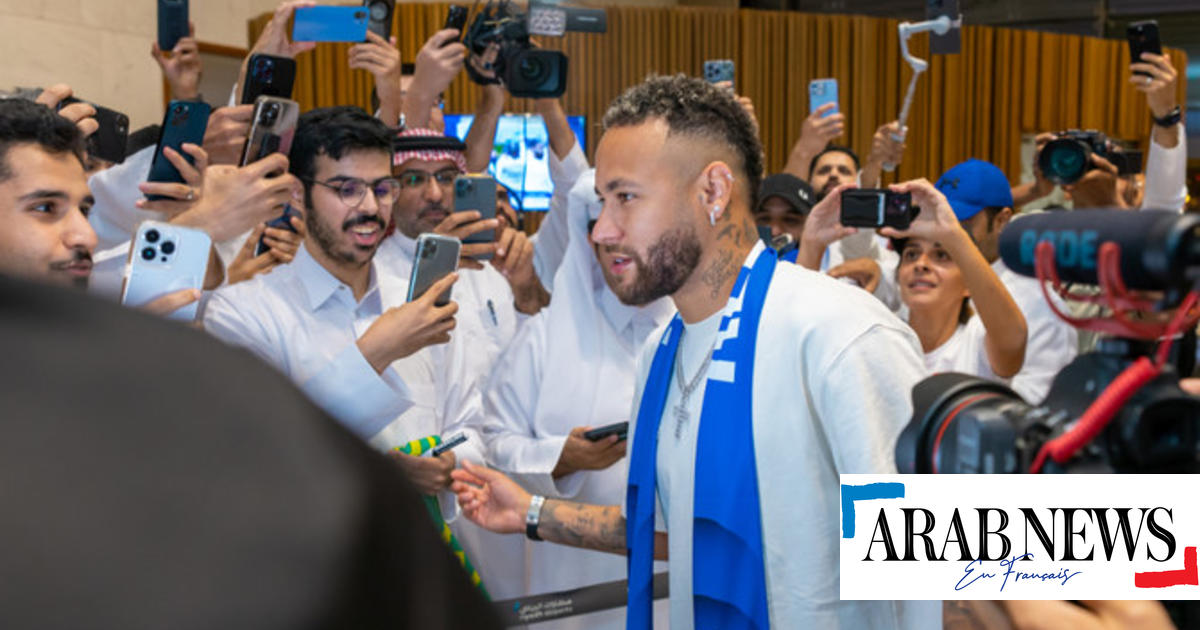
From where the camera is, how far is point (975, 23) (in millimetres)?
10820

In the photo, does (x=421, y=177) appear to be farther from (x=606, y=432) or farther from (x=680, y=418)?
(x=680, y=418)

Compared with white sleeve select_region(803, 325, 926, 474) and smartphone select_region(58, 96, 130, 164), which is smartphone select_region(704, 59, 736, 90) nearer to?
smartphone select_region(58, 96, 130, 164)

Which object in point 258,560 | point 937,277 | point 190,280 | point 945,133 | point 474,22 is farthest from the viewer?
point 945,133

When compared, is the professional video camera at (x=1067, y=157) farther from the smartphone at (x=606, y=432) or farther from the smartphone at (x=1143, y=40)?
the smartphone at (x=606, y=432)

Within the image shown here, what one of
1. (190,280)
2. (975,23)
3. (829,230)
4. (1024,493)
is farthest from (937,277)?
(975,23)

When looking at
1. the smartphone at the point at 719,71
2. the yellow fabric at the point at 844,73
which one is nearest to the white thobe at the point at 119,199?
the smartphone at the point at 719,71

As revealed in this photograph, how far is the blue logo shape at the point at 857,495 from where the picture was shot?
1.14 metres

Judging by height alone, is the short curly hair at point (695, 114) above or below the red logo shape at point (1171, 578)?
above

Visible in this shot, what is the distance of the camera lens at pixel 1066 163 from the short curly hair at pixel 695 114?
1687 mm

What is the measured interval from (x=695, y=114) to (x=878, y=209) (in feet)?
1.80

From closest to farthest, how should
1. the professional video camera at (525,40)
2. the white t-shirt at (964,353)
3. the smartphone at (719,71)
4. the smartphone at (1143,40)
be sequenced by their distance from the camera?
the white t-shirt at (964,353), the professional video camera at (525,40), the smartphone at (1143,40), the smartphone at (719,71)

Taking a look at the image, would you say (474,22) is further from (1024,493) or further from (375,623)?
(375,623)

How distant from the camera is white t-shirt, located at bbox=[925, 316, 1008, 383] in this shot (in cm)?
275

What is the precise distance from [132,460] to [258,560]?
1.4 inches
